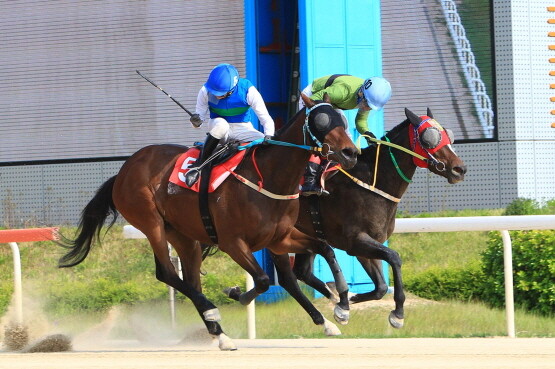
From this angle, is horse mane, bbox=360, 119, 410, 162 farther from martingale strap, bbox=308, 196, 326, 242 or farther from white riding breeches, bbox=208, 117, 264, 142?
white riding breeches, bbox=208, 117, 264, 142

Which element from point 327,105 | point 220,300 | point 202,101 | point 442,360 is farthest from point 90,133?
point 442,360

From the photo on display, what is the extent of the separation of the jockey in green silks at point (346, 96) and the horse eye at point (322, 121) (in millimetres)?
732

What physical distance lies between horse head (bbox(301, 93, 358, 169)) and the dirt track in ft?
3.73

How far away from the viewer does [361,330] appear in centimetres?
820

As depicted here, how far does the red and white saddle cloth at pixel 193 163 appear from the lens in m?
6.98

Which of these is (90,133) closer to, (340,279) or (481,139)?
(481,139)

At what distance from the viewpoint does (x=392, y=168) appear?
7.37 meters

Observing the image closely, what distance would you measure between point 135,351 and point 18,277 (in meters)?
1.40

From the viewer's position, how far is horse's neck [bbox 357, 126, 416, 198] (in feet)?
24.1

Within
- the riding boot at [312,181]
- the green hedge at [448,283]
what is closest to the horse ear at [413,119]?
the riding boot at [312,181]

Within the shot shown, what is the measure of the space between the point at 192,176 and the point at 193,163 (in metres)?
0.18

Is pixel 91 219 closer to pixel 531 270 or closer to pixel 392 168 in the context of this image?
pixel 392 168

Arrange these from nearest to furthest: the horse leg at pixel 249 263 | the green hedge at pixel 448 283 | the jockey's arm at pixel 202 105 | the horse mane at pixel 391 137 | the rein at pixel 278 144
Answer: the rein at pixel 278 144 → the horse leg at pixel 249 263 → the jockey's arm at pixel 202 105 → the horse mane at pixel 391 137 → the green hedge at pixel 448 283

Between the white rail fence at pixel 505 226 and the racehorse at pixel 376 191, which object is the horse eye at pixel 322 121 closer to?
the racehorse at pixel 376 191
